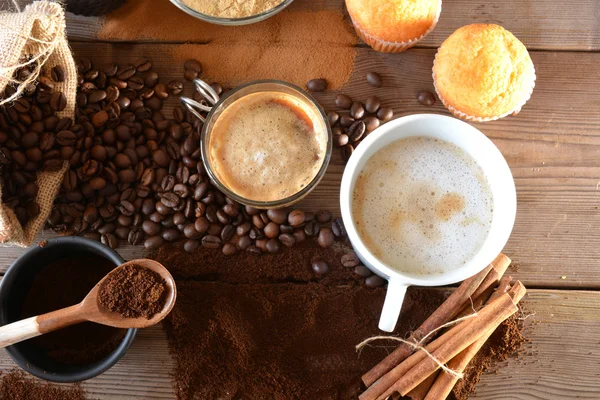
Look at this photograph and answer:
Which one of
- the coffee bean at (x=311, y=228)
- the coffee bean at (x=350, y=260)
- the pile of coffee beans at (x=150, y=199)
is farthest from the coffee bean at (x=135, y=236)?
the coffee bean at (x=350, y=260)

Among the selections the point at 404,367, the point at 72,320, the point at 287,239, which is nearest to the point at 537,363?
the point at 404,367

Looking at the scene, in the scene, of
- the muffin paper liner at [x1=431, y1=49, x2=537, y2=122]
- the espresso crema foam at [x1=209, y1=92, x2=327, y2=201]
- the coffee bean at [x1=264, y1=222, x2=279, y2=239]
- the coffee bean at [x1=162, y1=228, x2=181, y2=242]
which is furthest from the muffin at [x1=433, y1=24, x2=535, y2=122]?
the coffee bean at [x1=162, y1=228, x2=181, y2=242]

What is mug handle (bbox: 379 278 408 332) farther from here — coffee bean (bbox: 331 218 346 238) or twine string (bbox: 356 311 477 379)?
coffee bean (bbox: 331 218 346 238)

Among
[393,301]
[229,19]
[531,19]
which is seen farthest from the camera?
[531,19]

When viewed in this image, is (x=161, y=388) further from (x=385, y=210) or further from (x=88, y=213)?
(x=385, y=210)

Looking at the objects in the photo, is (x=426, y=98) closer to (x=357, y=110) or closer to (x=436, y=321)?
(x=357, y=110)

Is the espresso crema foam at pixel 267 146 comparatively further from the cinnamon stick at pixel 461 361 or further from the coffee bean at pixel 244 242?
the cinnamon stick at pixel 461 361
